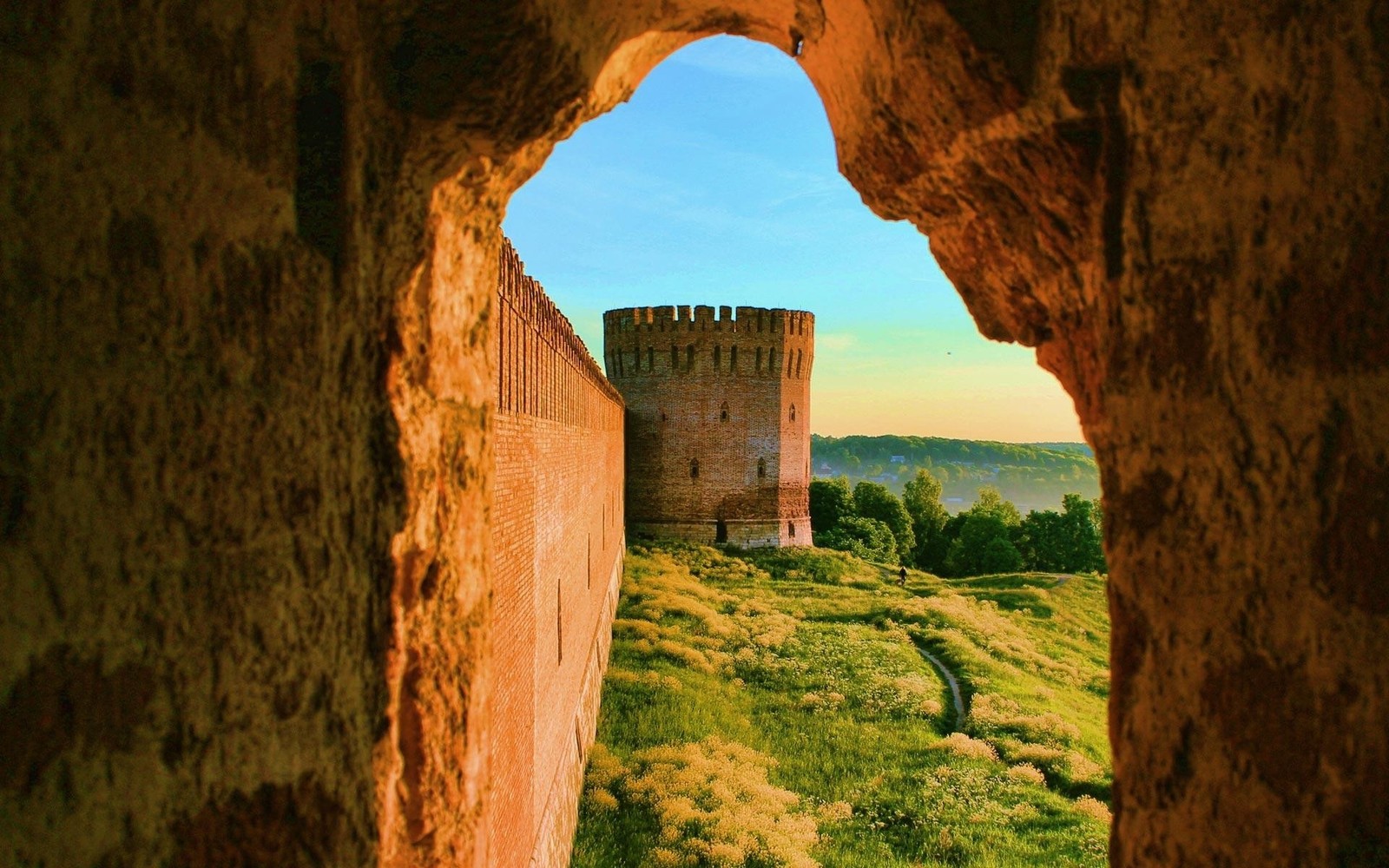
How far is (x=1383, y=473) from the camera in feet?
4.56

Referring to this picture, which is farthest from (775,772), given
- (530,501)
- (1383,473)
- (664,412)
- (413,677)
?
(664,412)

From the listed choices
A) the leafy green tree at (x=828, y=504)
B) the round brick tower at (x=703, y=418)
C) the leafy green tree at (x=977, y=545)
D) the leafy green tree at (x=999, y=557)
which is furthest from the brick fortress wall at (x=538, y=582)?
the leafy green tree at (x=977, y=545)

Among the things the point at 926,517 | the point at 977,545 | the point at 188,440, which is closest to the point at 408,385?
the point at 188,440

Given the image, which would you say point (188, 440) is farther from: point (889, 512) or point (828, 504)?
point (889, 512)

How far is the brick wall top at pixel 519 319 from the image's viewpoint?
5.06m

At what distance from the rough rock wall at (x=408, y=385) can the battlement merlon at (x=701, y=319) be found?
82.9ft

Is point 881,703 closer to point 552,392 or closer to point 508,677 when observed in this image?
point 552,392

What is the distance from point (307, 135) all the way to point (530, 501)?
4.85m

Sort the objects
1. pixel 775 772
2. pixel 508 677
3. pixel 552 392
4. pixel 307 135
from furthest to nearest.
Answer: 1. pixel 775 772
2. pixel 552 392
3. pixel 508 677
4. pixel 307 135

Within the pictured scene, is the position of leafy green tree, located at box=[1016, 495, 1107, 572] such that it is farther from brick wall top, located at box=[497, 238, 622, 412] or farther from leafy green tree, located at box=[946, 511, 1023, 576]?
brick wall top, located at box=[497, 238, 622, 412]

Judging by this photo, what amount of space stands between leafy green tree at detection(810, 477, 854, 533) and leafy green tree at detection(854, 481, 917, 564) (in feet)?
4.64

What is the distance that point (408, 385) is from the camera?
212 centimetres

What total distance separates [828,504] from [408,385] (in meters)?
34.8

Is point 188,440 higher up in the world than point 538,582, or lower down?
higher up
